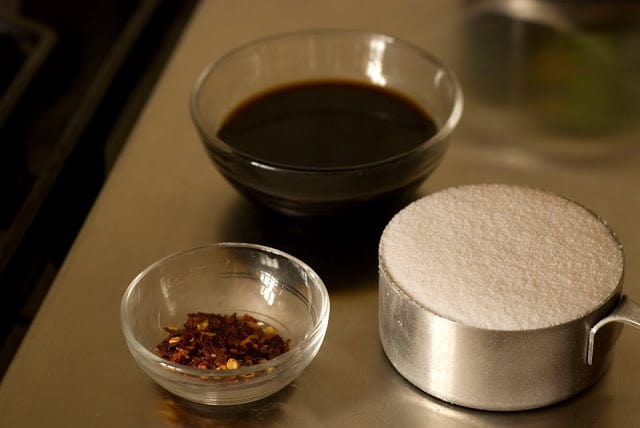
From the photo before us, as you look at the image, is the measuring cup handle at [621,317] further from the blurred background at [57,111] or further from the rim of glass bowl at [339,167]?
the blurred background at [57,111]

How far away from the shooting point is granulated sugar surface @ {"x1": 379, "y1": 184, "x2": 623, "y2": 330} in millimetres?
746

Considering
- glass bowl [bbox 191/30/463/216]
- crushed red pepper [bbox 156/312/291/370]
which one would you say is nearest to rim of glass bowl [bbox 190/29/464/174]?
glass bowl [bbox 191/30/463/216]

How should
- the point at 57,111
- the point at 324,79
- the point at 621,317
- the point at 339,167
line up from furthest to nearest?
the point at 57,111 → the point at 324,79 → the point at 339,167 → the point at 621,317

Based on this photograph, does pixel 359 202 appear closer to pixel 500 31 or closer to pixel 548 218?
pixel 548 218

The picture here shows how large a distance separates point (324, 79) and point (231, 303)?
27 centimetres

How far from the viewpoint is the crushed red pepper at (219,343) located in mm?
806

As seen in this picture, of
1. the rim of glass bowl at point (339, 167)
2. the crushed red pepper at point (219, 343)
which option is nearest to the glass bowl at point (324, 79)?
the rim of glass bowl at point (339, 167)

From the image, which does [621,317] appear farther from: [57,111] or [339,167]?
[57,111]

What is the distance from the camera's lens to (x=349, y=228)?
98 centimetres

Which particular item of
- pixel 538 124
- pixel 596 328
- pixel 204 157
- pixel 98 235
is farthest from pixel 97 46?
pixel 596 328

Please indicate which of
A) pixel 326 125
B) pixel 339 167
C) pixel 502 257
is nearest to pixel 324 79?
pixel 326 125

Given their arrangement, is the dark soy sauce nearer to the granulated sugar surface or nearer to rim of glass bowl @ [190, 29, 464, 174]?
rim of glass bowl @ [190, 29, 464, 174]

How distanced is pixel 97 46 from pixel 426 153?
63 centimetres

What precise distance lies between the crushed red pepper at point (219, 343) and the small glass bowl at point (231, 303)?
2 cm
